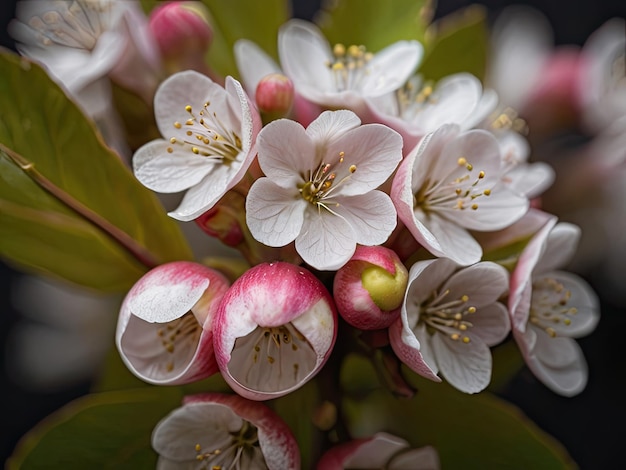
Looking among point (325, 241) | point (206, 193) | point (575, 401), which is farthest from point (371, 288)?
point (575, 401)


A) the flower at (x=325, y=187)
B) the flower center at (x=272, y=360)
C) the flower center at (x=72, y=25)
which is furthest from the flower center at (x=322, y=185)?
the flower center at (x=72, y=25)

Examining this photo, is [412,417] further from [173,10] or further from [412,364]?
[173,10]

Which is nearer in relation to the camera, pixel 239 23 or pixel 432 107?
pixel 432 107

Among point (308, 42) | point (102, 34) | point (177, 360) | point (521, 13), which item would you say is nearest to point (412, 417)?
point (177, 360)

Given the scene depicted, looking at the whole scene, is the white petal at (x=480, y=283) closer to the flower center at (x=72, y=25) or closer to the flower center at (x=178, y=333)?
the flower center at (x=178, y=333)

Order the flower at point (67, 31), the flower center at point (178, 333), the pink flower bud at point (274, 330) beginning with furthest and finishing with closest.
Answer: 1. the flower at point (67, 31)
2. the flower center at point (178, 333)
3. the pink flower bud at point (274, 330)

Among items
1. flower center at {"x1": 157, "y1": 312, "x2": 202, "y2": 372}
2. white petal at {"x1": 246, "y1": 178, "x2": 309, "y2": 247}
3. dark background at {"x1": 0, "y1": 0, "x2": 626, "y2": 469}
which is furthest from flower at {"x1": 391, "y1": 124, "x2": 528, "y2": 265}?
dark background at {"x1": 0, "y1": 0, "x2": 626, "y2": 469}

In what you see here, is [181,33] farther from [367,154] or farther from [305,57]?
[367,154]
